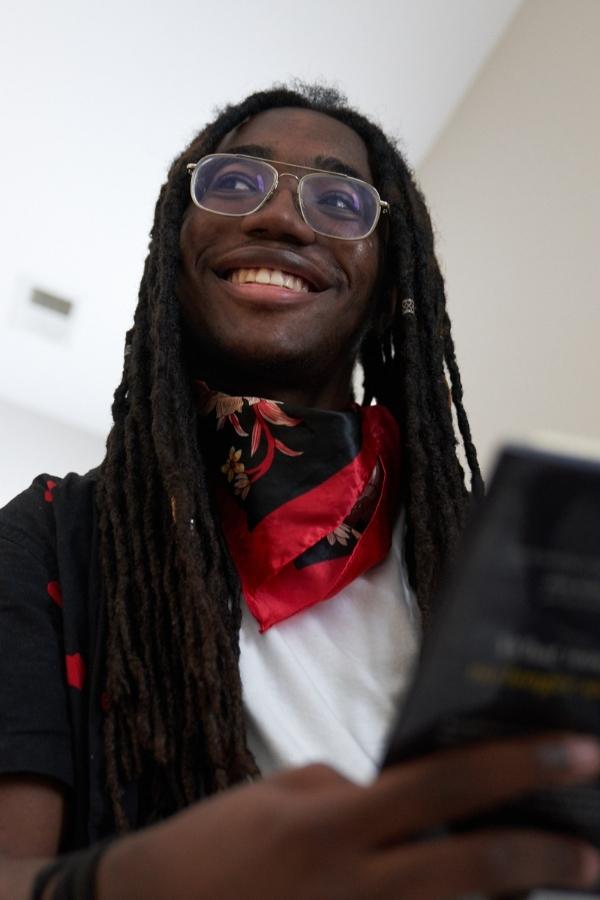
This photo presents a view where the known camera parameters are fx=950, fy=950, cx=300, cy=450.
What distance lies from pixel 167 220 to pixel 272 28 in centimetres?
110

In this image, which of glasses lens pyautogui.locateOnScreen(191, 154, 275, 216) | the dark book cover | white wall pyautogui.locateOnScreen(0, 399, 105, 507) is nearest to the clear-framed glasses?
glasses lens pyautogui.locateOnScreen(191, 154, 275, 216)

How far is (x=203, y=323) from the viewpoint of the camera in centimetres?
114

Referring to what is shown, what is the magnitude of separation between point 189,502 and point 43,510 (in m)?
0.15

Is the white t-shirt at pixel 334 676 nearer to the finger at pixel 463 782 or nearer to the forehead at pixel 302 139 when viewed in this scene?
the finger at pixel 463 782

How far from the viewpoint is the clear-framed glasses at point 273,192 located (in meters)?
1.19

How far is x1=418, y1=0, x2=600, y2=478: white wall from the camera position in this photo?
1544 millimetres

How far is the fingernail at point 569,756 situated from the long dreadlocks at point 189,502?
0.45m

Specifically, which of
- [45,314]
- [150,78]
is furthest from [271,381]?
[45,314]

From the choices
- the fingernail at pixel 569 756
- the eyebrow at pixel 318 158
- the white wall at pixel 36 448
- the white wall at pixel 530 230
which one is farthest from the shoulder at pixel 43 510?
the white wall at pixel 36 448

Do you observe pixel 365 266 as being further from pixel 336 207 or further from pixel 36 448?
pixel 36 448

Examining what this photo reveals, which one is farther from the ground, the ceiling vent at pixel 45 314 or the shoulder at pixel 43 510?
the ceiling vent at pixel 45 314

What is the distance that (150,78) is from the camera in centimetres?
224

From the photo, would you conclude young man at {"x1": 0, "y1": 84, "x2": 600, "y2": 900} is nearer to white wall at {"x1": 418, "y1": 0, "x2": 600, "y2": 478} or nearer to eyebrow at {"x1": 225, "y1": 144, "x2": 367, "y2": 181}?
eyebrow at {"x1": 225, "y1": 144, "x2": 367, "y2": 181}

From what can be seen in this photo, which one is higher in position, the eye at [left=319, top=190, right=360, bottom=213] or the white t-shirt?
the eye at [left=319, top=190, right=360, bottom=213]
